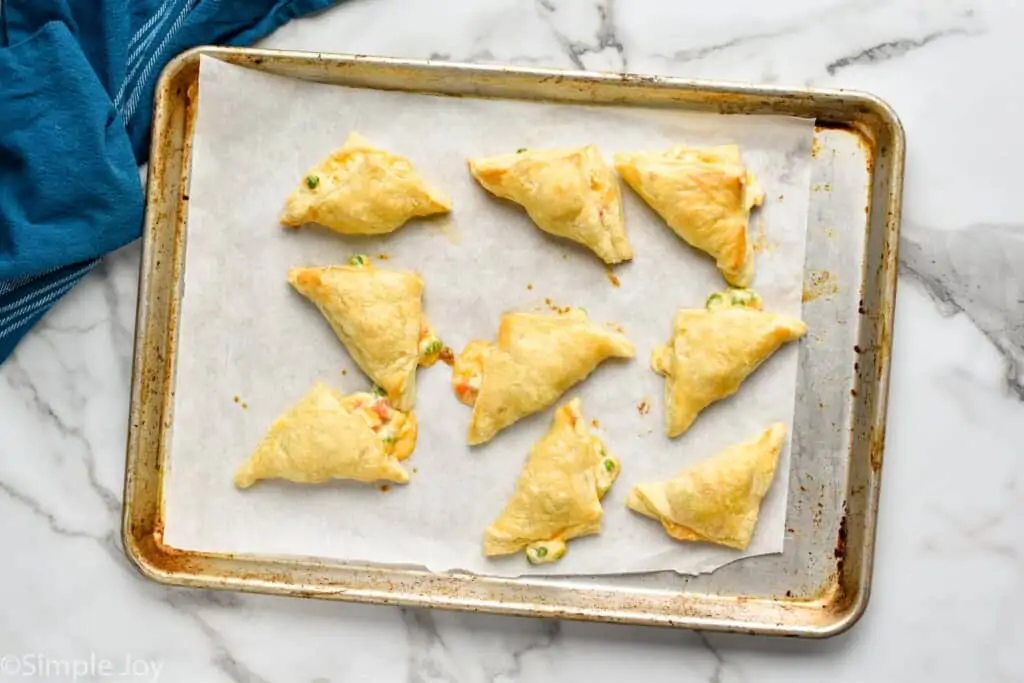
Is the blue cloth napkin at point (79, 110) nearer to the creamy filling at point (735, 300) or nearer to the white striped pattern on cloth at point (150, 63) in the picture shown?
the white striped pattern on cloth at point (150, 63)

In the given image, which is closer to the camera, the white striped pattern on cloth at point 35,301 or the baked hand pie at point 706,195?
the baked hand pie at point 706,195

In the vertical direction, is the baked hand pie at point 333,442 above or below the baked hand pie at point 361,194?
below

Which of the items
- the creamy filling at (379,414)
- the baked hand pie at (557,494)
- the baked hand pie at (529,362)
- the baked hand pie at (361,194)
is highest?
the baked hand pie at (361,194)

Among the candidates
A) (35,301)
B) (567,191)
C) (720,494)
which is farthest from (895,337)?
(35,301)

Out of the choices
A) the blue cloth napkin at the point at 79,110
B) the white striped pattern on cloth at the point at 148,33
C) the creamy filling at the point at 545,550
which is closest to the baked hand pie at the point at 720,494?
the creamy filling at the point at 545,550

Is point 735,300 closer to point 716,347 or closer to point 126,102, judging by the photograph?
point 716,347

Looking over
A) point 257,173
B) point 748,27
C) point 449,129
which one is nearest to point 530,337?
point 449,129
